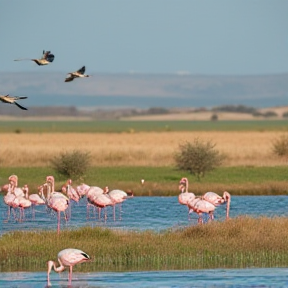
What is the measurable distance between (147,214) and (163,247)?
8.68 meters

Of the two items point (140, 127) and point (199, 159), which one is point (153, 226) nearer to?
point (199, 159)

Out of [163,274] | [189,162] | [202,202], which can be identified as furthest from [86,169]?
[163,274]

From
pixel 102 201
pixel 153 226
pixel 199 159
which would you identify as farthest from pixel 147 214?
pixel 199 159

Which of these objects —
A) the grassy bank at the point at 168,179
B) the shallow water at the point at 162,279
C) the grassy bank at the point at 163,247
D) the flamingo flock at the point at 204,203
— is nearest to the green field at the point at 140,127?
the grassy bank at the point at 168,179

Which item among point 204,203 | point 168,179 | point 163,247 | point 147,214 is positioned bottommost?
point 163,247

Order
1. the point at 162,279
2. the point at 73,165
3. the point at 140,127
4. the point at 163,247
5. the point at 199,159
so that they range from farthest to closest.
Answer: the point at 140,127, the point at 199,159, the point at 73,165, the point at 163,247, the point at 162,279

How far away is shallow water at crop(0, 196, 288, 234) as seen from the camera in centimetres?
2488

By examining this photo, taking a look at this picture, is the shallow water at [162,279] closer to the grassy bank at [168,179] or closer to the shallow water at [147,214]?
the shallow water at [147,214]

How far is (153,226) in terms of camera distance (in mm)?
24266

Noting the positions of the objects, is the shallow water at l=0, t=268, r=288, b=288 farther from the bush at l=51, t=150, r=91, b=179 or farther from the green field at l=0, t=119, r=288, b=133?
the green field at l=0, t=119, r=288, b=133

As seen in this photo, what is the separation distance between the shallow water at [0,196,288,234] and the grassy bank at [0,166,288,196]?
1.35 metres

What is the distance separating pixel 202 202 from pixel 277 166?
20891mm

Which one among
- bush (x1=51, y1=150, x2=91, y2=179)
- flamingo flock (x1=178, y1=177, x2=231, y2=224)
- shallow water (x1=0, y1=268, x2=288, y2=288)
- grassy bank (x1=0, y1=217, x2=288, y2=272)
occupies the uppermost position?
bush (x1=51, y1=150, x2=91, y2=179)

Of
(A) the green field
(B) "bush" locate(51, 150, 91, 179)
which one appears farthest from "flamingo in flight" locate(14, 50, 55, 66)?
(A) the green field
